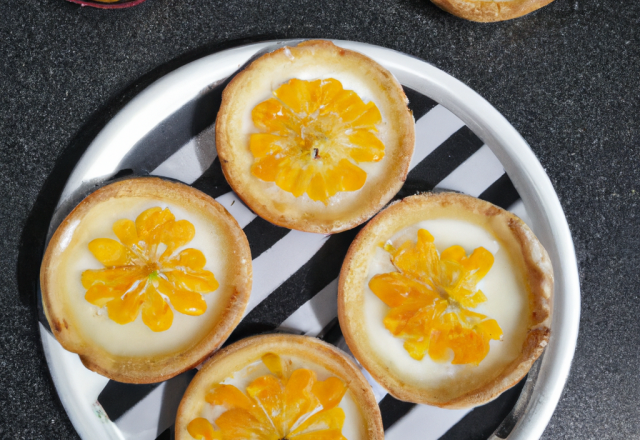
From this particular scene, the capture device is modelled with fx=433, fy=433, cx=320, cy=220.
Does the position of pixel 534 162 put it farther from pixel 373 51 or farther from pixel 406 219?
pixel 373 51

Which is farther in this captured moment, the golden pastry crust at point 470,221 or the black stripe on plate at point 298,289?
the black stripe on plate at point 298,289

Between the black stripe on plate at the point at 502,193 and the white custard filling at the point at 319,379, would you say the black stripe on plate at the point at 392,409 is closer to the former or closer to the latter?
the white custard filling at the point at 319,379

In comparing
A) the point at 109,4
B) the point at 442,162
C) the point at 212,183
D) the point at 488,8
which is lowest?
the point at 442,162

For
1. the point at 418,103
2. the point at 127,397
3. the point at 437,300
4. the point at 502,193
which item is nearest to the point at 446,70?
the point at 418,103

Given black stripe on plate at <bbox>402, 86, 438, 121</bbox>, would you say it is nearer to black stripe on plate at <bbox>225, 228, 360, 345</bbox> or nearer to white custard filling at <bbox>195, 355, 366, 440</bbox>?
black stripe on plate at <bbox>225, 228, 360, 345</bbox>

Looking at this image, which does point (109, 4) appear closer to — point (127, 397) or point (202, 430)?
point (127, 397)

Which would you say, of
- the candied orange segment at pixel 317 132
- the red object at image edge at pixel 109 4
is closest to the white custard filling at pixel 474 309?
the candied orange segment at pixel 317 132
